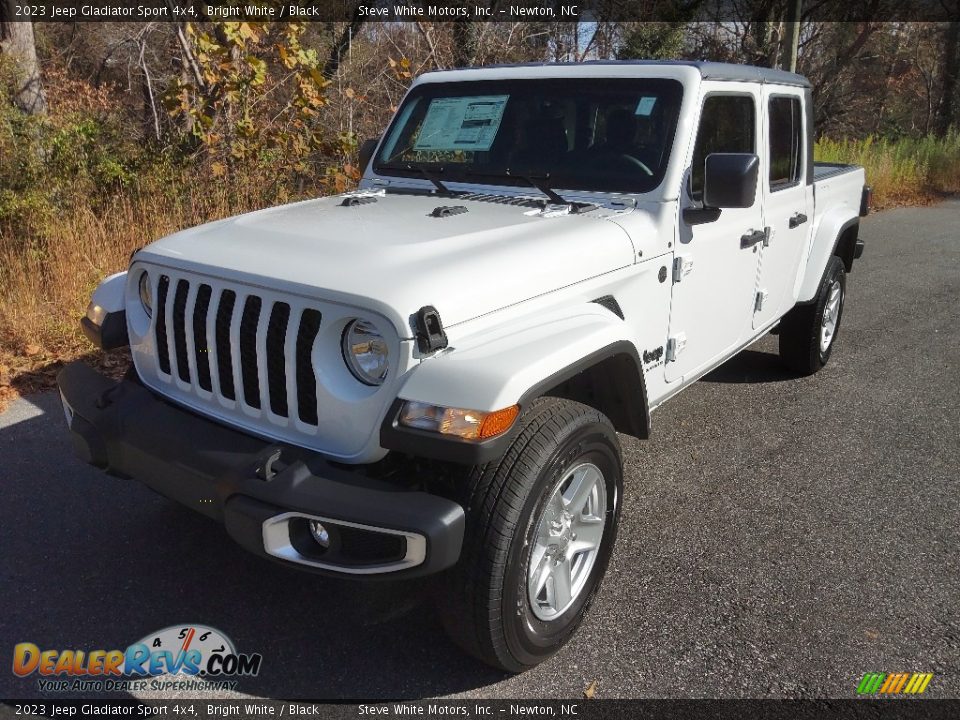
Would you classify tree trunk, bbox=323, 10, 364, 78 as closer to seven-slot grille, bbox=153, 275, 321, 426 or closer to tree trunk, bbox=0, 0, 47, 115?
tree trunk, bbox=0, 0, 47, 115

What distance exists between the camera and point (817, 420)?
4.77 m

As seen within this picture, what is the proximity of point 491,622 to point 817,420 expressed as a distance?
314 centimetres

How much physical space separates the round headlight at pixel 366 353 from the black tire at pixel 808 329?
12.1 ft

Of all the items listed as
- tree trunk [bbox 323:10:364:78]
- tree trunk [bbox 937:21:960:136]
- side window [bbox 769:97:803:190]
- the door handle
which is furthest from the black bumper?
tree trunk [bbox 937:21:960:136]

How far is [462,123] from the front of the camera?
3910 millimetres

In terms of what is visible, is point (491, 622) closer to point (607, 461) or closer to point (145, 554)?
point (607, 461)

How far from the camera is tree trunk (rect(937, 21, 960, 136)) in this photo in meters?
22.4

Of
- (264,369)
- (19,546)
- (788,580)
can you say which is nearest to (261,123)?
(19,546)

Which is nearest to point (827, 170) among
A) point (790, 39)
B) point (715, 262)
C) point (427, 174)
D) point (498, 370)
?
point (715, 262)

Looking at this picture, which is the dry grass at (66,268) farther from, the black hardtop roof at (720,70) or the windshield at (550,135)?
the black hardtop roof at (720,70)

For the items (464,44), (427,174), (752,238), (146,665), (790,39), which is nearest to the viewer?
(146,665)

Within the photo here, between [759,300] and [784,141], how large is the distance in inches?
36.6

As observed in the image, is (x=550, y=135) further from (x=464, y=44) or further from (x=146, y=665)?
(x=464, y=44)

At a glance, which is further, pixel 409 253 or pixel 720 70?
pixel 720 70
